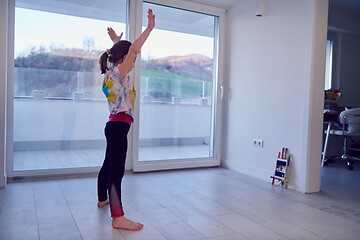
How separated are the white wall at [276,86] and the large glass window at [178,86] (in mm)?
291

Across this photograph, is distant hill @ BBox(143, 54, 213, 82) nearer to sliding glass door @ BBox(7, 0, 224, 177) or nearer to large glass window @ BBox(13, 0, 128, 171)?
sliding glass door @ BBox(7, 0, 224, 177)

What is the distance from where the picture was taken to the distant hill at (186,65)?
12.6 feet

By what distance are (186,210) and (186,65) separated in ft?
7.01

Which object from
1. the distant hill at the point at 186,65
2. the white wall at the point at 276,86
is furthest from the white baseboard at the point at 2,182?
the white wall at the point at 276,86

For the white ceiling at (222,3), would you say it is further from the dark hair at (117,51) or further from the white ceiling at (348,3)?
the dark hair at (117,51)

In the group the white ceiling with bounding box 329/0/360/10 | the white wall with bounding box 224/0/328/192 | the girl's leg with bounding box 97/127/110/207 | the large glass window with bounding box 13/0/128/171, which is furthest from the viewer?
the white ceiling with bounding box 329/0/360/10

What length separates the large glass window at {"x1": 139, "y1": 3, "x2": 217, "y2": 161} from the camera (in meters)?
3.79

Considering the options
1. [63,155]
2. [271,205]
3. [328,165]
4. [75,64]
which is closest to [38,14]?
[75,64]

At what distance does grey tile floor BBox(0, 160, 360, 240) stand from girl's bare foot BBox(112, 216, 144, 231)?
0.04 m

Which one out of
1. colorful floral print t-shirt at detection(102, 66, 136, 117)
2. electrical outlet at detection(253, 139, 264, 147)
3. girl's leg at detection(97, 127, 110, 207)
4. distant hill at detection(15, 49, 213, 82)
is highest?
distant hill at detection(15, 49, 213, 82)

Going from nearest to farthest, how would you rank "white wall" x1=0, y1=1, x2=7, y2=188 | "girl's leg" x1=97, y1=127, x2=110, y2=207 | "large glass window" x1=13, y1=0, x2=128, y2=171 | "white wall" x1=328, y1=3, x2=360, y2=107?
"girl's leg" x1=97, y1=127, x2=110, y2=207 < "white wall" x1=0, y1=1, x2=7, y2=188 < "large glass window" x1=13, y1=0, x2=128, y2=171 < "white wall" x1=328, y1=3, x2=360, y2=107

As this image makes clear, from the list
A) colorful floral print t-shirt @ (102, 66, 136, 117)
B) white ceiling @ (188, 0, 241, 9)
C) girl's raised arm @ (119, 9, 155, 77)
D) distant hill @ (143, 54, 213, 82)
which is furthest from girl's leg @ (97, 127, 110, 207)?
white ceiling @ (188, 0, 241, 9)

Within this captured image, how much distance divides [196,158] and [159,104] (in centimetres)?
86

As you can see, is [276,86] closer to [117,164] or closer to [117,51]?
[117,51]
